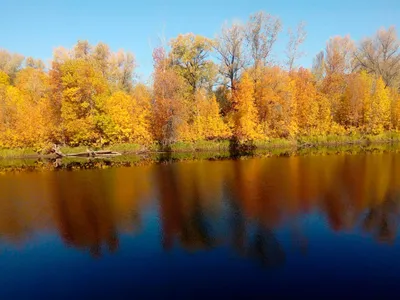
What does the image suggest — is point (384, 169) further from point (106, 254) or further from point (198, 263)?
point (106, 254)

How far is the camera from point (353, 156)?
97.9 feet

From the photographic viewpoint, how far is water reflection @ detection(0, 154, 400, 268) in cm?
1242

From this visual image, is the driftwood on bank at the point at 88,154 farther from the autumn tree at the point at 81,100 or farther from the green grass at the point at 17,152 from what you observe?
the green grass at the point at 17,152

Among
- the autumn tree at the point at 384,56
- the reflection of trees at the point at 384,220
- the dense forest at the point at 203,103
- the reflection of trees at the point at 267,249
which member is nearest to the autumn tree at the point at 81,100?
the dense forest at the point at 203,103

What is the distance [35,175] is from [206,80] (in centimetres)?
2542

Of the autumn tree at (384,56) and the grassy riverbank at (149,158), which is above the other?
the autumn tree at (384,56)

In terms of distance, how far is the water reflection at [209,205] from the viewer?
12422 mm

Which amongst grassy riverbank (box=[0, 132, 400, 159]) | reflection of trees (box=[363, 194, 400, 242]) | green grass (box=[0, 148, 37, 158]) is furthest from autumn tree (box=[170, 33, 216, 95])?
reflection of trees (box=[363, 194, 400, 242])

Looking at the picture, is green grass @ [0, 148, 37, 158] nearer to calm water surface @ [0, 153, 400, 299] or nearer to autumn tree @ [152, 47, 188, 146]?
autumn tree @ [152, 47, 188, 146]

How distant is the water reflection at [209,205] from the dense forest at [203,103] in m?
12.7

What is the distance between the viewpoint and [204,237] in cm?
1249

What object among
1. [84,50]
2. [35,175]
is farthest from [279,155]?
[84,50]

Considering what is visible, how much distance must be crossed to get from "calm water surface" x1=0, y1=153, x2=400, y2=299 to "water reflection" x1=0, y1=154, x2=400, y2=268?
6 centimetres

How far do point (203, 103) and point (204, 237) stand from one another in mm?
29742
